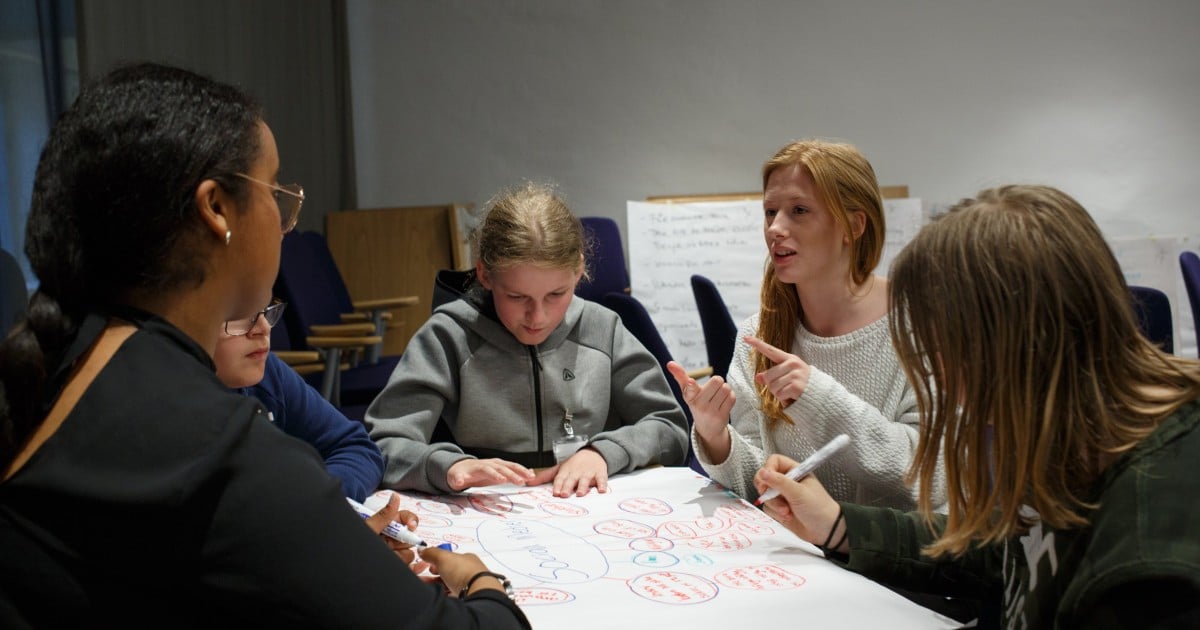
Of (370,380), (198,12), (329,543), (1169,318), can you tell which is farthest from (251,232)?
(198,12)

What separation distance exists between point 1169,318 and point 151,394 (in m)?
1.95

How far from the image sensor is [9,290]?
239cm

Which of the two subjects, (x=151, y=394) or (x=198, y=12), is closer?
(x=151, y=394)

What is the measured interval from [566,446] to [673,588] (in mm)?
680

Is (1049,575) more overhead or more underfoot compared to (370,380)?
more overhead

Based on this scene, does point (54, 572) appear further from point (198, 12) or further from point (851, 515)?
point (198, 12)

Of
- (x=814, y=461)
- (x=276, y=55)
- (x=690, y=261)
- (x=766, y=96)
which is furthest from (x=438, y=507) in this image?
(x=766, y=96)

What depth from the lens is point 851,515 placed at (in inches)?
47.4

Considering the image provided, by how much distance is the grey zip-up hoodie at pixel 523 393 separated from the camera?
5.83 feet

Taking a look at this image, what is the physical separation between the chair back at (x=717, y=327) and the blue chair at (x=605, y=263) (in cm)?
109

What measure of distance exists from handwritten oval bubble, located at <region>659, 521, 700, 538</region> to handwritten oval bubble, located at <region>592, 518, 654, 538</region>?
0.06 feet

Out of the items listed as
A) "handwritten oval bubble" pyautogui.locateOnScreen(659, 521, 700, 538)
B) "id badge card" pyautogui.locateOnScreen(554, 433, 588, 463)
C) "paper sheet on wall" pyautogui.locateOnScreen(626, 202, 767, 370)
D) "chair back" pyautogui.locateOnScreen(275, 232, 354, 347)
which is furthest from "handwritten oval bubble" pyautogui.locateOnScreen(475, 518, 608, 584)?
"paper sheet on wall" pyautogui.locateOnScreen(626, 202, 767, 370)

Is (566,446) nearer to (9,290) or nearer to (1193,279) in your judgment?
(9,290)

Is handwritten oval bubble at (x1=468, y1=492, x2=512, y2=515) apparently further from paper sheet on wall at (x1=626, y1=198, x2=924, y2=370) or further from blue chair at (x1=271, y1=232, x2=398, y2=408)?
paper sheet on wall at (x1=626, y1=198, x2=924, y2=370)
